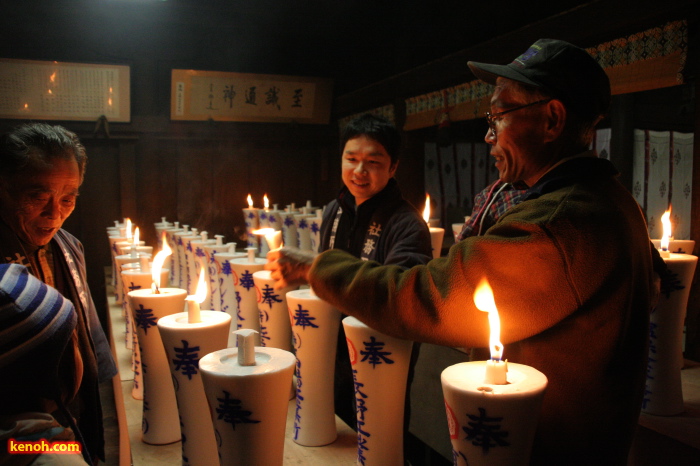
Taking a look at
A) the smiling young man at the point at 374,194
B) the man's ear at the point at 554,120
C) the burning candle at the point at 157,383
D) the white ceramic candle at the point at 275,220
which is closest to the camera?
the man's ear at the point at 554,120

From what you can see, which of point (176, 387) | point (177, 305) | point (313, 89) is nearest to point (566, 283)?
point (176, 387)

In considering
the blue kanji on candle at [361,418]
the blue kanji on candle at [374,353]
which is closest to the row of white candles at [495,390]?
the blue kanji on candle at [374,353]

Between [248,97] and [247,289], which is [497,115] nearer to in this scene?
[247,289]

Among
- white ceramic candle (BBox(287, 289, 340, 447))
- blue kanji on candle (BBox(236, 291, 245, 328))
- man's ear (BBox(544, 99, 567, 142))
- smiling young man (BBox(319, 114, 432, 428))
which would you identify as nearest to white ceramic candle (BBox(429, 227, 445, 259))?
smiling young man (BBox(319, 114, 432, 428))

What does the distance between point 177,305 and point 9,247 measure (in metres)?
0.48

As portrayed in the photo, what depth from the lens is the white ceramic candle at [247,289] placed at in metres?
1.99

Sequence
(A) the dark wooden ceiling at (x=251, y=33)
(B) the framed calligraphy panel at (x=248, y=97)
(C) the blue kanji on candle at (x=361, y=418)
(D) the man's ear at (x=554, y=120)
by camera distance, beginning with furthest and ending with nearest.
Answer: (B) the framed calligraphy panel at (x=248, y=97), (A) the dark wooden ceiling at (x=251, y=33), (C) the blue kanji on candle at (x=361, y=418), (D) the man's ear at (x=554, y=120)

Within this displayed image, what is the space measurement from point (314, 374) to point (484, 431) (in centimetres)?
81

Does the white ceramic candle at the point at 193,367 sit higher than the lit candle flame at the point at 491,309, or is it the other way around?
the lit candle flame at the point at 491,309

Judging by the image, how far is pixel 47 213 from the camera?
157 cm

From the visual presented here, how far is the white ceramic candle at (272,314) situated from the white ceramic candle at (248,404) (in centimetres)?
71

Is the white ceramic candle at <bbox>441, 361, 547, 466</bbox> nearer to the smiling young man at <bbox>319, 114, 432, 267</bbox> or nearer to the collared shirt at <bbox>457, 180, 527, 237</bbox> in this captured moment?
the collared shirt at <bbox>457, 180, 527, 237</bbox>

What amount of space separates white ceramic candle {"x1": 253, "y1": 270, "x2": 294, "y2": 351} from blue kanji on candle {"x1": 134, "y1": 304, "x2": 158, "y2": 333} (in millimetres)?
364

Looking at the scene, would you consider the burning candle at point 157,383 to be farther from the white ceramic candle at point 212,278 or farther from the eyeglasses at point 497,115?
the eyeglasses at point 497,115
